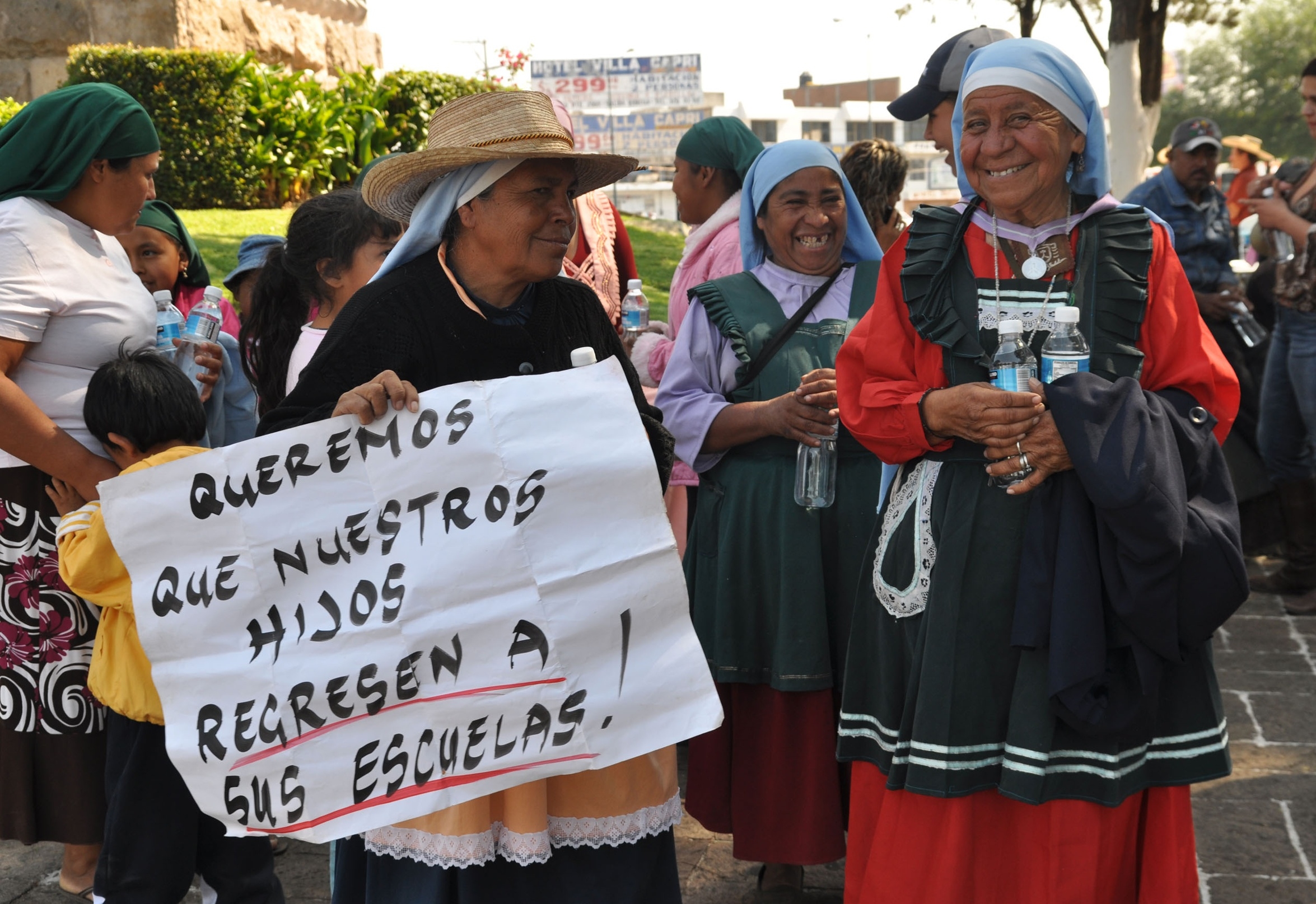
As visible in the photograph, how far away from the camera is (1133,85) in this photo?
40.1ft

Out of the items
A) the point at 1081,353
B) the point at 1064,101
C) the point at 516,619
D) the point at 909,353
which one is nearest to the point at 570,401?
the point at 516,619

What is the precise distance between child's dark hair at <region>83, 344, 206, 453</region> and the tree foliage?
5757 centimetres

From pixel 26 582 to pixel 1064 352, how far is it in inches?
117

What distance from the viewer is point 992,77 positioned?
9.64 ft

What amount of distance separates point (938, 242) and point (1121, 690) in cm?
112

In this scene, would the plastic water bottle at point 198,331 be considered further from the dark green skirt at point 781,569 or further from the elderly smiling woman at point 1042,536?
the elderly smiling woman at point 1042,536

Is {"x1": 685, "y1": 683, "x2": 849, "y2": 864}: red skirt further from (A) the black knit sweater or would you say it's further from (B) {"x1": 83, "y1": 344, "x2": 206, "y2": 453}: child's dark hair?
(B) {"x1": 83, "y1": 344, "x2": 206, "y2": 453}: child's dark hair

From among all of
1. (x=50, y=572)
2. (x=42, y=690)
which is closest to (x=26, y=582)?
(x=50, y=572)

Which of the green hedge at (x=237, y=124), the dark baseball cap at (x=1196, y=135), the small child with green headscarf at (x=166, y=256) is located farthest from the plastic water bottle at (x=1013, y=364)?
the green hedge at (x=237, y=124)

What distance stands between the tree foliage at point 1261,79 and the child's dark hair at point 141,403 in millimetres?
57566

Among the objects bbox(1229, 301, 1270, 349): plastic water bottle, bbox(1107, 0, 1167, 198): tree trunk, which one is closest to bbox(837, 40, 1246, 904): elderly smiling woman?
bbox(1229, 301, 1270, 349): plastic water bottle

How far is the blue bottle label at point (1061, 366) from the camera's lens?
9.15 ft

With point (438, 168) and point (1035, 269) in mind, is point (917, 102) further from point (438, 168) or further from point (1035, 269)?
point (438, 168)

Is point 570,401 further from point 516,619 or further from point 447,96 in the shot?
point 447,96
